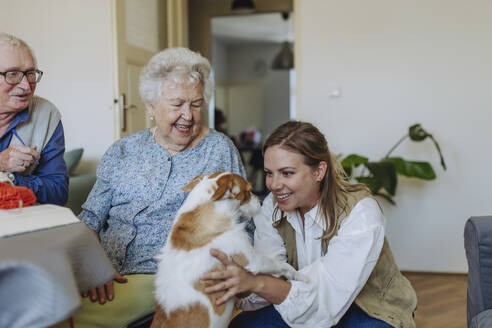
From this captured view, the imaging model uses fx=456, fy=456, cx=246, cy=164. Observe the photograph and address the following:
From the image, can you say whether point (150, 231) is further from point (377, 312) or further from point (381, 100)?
point (381, 100)

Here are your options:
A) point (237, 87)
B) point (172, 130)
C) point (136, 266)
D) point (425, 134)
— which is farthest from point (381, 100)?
point (237, 87)

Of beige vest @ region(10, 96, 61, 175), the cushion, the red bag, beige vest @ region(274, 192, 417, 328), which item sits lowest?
beige vest @ region(274, 192, 417, 328)

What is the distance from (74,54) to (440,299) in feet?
11.1

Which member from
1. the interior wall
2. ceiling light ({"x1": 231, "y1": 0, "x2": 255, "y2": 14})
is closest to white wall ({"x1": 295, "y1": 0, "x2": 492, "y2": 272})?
ceiling light ({"x1": 231, "y1": 0, "x2": 255, "y2": 14})

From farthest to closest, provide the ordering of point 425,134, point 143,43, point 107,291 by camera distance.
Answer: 1. point 143,43
2. point 425,134
3. point 107,291

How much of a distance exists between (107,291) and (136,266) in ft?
0.78

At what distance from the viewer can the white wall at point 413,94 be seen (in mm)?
3670

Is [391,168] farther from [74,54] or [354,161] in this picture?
[74,54]

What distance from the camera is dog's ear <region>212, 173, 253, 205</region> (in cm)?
130

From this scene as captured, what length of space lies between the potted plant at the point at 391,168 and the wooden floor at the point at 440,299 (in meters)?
0.68

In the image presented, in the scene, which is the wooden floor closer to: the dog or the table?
the dog

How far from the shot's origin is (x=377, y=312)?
1.47 meters

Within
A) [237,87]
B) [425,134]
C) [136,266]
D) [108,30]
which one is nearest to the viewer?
[136,266]

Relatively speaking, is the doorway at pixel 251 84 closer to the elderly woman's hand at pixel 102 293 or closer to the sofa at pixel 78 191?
the sofa at pixel 78 191
